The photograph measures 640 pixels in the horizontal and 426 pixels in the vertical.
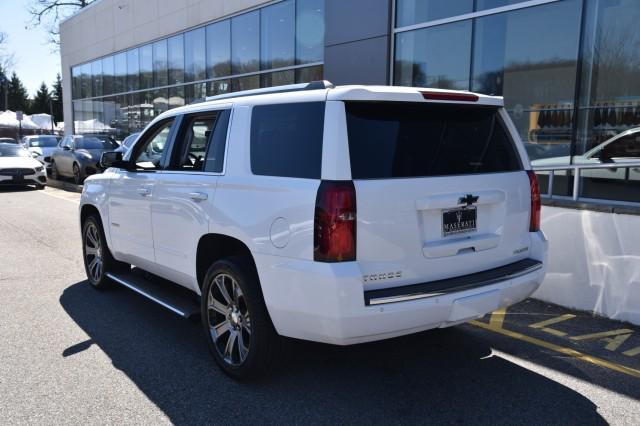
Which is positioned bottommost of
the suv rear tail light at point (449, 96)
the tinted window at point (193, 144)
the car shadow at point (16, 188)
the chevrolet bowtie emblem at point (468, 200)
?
the car shadow at point (16, 188)

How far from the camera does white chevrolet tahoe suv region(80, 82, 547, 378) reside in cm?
311

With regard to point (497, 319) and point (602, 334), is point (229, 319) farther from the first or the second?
point (602, 334)

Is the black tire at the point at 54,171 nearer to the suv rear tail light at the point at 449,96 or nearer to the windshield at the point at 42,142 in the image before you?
the windshield at the point at 42,142

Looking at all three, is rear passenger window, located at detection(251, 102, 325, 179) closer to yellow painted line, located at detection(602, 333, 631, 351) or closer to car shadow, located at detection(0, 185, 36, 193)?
yellow painted line, located at detection(602, 333, 631, 351)

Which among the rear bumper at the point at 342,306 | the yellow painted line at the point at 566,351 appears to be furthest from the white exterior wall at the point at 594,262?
the rear bumper at the point at 342,306

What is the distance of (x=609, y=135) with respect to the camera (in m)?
8.97

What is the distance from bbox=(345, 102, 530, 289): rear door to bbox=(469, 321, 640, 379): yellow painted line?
3.43 ft

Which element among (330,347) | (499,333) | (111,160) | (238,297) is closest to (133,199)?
(111,160)

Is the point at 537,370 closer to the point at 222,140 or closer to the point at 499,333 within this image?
the point at 499,333

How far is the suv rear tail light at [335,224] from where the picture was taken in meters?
3.06

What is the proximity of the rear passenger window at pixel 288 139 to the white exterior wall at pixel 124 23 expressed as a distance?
13.0 m

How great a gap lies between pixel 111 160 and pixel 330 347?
285 cm

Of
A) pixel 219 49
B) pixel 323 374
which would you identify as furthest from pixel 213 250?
pixel 219 49

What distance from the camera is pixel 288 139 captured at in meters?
3.52
